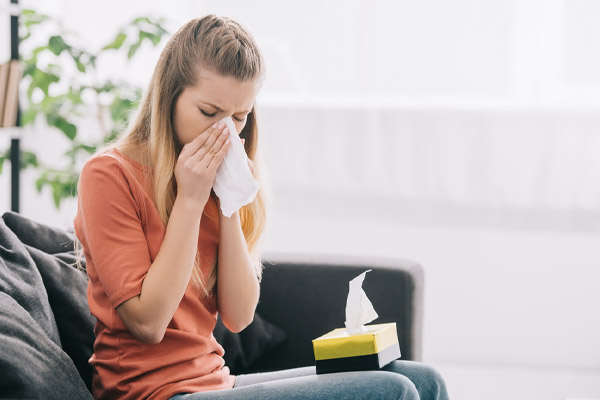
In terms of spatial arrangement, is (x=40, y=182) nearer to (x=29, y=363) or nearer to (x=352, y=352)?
(x=29, y=363)

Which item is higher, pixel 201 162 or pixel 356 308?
pixel 201 162

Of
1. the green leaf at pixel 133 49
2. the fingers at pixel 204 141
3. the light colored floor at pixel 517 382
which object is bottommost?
the light colored floor at pixel 517 382

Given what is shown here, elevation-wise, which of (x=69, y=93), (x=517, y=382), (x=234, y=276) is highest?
(x=69, y=93)

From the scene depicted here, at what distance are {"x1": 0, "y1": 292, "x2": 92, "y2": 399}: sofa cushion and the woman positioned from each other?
0.07m

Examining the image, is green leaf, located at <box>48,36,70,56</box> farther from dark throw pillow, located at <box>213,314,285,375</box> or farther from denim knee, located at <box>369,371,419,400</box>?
denim knee, located at <box>369,371,419,400</box>

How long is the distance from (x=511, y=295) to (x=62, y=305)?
197 centimetres

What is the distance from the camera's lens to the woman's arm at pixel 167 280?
1183 millimetres

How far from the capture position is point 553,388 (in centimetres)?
265

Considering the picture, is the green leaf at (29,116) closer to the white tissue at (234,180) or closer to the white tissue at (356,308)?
the white tissue at (234,180)

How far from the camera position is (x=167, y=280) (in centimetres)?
120


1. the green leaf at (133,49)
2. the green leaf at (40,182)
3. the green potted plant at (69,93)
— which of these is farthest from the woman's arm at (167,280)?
the green leaf at (40,182)

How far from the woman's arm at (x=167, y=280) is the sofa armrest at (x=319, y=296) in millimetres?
625

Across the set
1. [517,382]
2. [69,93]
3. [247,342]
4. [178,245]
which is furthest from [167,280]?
[517,382]

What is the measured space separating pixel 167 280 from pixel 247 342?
633 mm
